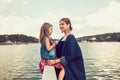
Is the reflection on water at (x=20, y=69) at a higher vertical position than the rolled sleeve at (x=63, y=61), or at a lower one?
lower

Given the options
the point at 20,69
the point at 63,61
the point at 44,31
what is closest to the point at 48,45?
the point at 44,31

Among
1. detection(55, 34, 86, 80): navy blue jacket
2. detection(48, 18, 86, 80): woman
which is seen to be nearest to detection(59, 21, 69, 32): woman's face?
detection(48, 18, 86, 80): woman

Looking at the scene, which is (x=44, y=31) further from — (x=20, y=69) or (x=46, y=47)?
(x=20, y=69)

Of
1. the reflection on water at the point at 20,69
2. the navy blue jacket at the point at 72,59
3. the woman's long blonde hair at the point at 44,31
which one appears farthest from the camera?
the reflection on water at the point at 20,69

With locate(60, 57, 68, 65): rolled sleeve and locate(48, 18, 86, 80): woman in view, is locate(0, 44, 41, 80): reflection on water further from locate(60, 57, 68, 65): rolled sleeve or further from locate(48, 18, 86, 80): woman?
locate(60, 57, 68, 65): rolled sleeve

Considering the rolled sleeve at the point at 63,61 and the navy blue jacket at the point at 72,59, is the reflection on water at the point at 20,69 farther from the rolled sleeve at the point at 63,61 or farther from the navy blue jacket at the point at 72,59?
the rolled sleeve at the point at 63,61

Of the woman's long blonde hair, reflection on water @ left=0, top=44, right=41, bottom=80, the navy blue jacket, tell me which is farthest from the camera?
reflection on water @ left=0, top=44, right=41, bottom=80

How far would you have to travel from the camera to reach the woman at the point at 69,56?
776cm

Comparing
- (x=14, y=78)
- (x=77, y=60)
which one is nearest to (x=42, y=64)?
(x=77, y=60)

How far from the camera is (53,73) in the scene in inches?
310

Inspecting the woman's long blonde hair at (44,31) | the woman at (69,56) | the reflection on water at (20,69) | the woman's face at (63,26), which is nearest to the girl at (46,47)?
the woman's long blonde hair at (44,31)

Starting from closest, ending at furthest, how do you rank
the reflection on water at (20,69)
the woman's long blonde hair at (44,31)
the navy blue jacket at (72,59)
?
the navy blue jacket at (72,59)
the woman's long blonde hair at (44,31)
the reflection on water at (20,69)

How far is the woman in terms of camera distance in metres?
7.76

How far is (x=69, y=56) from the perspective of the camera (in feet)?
25.5
